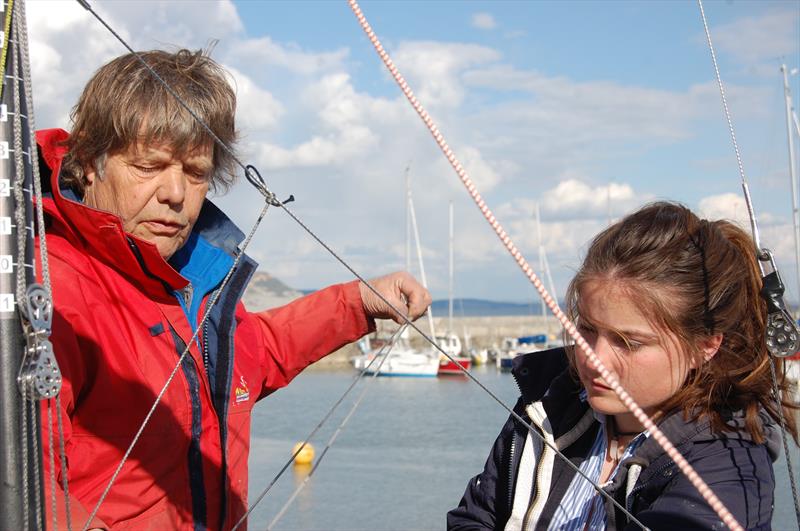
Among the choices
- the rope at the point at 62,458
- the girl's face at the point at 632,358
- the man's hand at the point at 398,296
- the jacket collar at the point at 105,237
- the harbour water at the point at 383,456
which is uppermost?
the jacket collar at the point at 105,237

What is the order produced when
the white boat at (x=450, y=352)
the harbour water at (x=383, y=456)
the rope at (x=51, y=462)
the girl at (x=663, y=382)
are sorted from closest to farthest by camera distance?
the rope at (x=51, y=462), the girl at (x=663, y=382), the harbour water at (x=383, y=456), the white boat at (x=450, y=352)

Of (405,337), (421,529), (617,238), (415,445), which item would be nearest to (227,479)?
(617,238)

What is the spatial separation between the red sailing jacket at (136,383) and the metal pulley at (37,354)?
22 centimetres

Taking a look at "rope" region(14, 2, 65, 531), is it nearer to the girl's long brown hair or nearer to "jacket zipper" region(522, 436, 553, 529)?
"jacket zipper" region(522, 436, 553, 529)

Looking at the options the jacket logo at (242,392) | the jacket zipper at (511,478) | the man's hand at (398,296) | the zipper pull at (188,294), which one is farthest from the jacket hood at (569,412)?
the zipper pull at (188,294)

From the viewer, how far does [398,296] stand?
9.68ft

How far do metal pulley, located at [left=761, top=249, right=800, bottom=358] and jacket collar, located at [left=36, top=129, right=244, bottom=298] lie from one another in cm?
149

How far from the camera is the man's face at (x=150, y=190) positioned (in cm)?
235

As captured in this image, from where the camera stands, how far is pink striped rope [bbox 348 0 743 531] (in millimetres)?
1730

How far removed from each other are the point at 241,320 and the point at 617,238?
4.06 ft

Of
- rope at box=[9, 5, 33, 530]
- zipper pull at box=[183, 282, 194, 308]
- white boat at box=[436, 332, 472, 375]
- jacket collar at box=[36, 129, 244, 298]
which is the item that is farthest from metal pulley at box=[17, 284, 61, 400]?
white boat at box=[436, 332, 472, 375]

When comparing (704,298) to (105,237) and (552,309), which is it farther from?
(105,237)

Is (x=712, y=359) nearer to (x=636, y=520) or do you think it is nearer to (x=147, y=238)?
(x=636, y=520)

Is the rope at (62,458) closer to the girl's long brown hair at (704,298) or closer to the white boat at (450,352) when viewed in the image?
the girl's long brown hair at (704,298)
